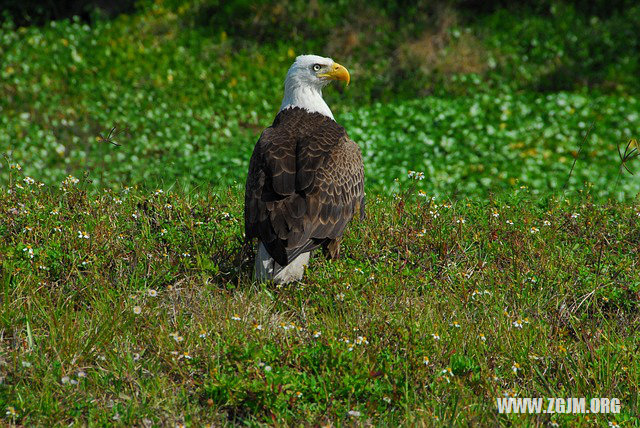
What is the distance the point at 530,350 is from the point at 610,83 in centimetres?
1115

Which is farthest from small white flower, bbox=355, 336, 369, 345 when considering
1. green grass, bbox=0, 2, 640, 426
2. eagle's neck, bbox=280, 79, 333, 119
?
eagle's neck, bbox=280, 79, 333, 119

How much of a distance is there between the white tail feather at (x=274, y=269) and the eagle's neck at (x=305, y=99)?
1.77 meters

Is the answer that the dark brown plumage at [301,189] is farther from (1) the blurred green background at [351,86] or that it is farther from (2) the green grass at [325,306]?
(1) the blurred green background at [351,86]

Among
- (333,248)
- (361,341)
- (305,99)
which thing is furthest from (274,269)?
(305,99)

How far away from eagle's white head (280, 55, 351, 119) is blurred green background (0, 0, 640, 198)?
3211mm

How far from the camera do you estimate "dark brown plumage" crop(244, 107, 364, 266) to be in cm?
558

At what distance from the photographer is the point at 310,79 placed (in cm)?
695

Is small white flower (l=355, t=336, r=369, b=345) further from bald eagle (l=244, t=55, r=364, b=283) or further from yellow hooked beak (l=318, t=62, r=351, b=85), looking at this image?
yellow hooked beak (l=318, t=62, r=351, b=85)

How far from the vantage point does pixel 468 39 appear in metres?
15.1

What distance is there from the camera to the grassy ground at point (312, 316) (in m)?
4.18

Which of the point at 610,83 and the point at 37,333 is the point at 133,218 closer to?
the point at 37,333

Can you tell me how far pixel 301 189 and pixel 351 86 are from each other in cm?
872

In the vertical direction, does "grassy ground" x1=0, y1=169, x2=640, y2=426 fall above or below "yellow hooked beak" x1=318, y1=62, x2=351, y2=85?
below

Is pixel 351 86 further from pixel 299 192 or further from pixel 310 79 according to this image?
pixel 299 192
